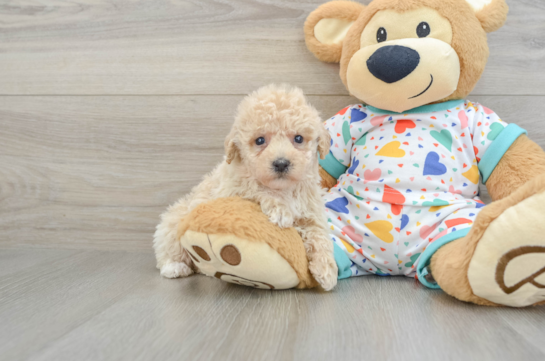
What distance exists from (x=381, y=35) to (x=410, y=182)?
323mm

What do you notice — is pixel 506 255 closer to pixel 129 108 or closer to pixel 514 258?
pixel 514 258

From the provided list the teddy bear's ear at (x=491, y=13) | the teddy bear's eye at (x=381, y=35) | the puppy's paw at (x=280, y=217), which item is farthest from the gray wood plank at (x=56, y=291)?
the teddy bear's ear at (x=491, y=13)

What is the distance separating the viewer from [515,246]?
0.59 meters

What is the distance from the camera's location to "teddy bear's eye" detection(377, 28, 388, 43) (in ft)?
2.78

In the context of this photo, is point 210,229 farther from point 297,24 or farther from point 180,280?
Result: point 297,24

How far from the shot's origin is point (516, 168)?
2.68 feet

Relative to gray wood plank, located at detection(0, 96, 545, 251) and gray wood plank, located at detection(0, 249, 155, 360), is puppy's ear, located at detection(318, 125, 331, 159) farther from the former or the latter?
gray wood plank, located at detection(0, 249, 155, 360)

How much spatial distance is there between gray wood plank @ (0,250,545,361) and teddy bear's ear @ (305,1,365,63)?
56 cm

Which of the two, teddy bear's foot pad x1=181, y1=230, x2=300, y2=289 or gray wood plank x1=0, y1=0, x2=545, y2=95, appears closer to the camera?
teddy bear's foot pad x1=181, y1=230, x2=300, y2=289

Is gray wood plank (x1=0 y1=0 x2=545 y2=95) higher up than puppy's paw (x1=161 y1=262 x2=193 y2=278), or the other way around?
gray wood plank (x1=0 y1=0 x2=545 y2=95)

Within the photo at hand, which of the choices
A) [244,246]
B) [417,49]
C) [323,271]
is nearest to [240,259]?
[244,246]

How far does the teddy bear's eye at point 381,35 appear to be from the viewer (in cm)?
85

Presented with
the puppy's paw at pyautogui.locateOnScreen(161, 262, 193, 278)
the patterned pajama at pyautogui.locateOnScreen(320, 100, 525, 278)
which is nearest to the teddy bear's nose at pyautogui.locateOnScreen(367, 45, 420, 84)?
the patterned pajama at pyautogui.locateOnScreen(320, 100, 525, 278)

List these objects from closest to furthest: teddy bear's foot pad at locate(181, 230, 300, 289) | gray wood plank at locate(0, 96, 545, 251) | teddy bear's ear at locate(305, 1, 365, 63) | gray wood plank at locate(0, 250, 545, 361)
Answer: gray wood plank at locate(0, 250, 545, 361) < teddy bear's foot pad at locate(181, 230, 300, 289) < teddy bear's ear at locate(305, 1, 365, 63) < gray wood plank at locate(0, 96, 545, 251)
